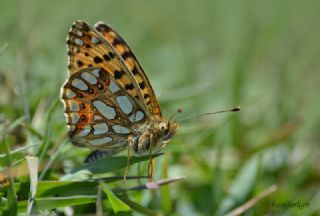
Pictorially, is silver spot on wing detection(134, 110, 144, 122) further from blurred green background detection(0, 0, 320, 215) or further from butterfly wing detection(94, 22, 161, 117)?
blurred green background detection(0, 0, 320, 215)

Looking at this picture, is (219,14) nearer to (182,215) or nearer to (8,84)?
(8,84)

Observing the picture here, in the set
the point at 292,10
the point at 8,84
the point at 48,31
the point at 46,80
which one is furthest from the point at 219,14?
the point at 8,84

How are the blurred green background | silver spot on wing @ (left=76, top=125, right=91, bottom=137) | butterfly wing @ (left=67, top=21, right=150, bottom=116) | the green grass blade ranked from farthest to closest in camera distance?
the blurred green background → butterfly wing @ (left=67, top=21, right=150, bottom=116) → silver spot on wing @ (left=76, top=125, right=91, bottom=137) → the green grass blade

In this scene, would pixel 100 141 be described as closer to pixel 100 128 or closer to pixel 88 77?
pixel 100 128

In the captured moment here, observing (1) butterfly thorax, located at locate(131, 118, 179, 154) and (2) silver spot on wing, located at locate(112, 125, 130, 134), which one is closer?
(1) butterfly thorax, located at locate(131, 118, 179, 154)

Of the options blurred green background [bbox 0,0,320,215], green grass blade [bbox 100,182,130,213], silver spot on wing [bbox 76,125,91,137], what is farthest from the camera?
blurred green background [bbox 0,0,320,215]

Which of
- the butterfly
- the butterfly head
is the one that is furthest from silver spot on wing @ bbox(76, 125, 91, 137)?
the butterfly head

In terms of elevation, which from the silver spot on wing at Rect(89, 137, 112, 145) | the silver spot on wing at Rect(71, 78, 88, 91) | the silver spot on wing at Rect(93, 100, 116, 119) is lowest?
the silver spot on wing at Rect(89, 137, 112, 145)

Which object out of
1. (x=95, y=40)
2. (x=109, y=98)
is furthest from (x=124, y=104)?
(x=95, y=40)
